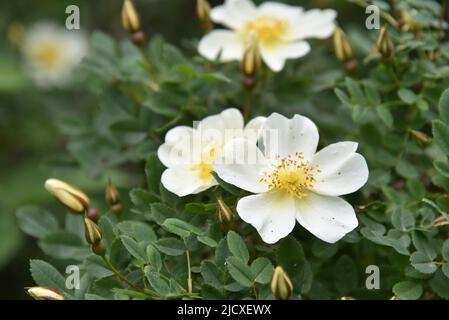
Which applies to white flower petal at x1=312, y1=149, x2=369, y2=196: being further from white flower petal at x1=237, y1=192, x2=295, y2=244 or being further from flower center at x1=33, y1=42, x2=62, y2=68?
flower center at x1=33, y1=42, x2=62, y2=68

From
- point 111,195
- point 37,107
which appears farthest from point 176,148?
point 37,107

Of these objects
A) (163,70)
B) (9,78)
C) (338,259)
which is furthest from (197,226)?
(9,78)

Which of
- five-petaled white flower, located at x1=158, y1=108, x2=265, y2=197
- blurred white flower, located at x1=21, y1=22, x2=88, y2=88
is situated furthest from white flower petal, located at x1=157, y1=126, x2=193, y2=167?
blurred white flower, located at x1=21, y1=22, x2=88, y2=88

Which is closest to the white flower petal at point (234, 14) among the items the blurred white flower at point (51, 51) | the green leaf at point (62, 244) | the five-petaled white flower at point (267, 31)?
the five-petaled white flower at point (267, 31)

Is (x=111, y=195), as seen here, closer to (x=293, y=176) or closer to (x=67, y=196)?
(x=67, y=196)

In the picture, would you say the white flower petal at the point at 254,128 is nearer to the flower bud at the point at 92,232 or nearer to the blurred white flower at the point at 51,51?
the flower bud at the point at 92,232
